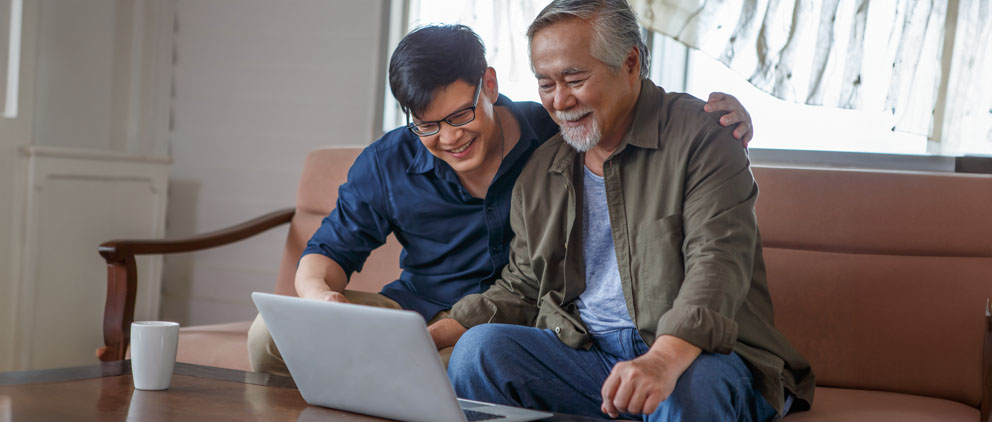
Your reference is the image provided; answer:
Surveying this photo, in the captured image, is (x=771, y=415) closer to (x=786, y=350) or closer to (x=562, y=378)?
(x=786, y=350)

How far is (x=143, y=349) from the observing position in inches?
52.9

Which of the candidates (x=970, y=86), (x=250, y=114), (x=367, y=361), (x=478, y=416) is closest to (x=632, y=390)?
(x=478, y=416)

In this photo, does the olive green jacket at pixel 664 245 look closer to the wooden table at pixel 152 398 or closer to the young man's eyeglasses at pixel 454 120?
the young man's eyeglasses at pixel 454 120

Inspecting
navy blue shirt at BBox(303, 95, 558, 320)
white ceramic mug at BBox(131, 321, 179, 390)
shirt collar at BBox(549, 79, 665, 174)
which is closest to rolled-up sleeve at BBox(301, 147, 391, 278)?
navy blue shirt at BBox(303, 95, 558, 320)

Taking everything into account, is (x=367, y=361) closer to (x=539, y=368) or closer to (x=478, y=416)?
(x=478, y=416)

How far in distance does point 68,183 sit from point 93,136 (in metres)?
0.46

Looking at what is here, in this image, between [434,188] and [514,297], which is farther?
[434,188]

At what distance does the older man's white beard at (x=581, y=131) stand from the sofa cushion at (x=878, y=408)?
572 mm

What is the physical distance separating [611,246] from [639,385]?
1.64 ft

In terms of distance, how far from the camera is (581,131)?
1627 mm

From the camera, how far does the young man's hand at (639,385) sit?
1.16 metres

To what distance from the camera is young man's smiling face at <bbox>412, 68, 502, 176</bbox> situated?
1.77 meters

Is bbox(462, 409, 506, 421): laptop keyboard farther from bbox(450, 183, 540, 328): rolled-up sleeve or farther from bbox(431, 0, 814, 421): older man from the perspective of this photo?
bbox(450, 183, 540, 328): rolled-up sleeve

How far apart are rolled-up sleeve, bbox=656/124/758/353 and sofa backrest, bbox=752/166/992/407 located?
0.52m
